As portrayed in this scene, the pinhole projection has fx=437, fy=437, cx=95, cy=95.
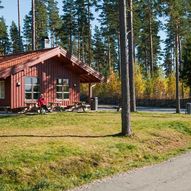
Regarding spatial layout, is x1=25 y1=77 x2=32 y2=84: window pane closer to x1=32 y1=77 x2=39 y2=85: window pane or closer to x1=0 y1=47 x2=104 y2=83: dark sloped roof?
x1=32 y1=77 x2=39 y2=85: window pane

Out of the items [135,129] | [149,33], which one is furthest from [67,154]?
[149,33]

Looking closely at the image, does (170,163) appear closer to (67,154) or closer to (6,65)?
(67,154)

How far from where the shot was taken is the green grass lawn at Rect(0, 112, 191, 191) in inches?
427

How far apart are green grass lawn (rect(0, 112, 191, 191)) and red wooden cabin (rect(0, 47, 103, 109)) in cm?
641

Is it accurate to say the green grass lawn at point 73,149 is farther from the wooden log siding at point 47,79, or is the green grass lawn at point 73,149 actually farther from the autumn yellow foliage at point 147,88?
the autumn yellow foliage at point 147,88

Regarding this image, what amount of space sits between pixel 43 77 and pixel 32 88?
3.66 feet

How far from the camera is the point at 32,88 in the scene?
27625 millimetres

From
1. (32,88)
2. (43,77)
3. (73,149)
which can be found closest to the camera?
(73,149)

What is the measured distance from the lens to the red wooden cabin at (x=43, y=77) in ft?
85.9

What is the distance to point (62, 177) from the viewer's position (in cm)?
1111

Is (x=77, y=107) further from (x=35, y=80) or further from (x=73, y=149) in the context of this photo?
(x=73, y=149)

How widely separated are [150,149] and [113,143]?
4.94 ft

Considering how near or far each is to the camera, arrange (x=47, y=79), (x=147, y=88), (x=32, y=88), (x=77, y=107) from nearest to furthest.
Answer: (x=32, y=88) → (x=47, y=79) → (x=77, y=107) → (x=147, y=88)

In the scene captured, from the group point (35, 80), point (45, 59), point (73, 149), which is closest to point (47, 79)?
point (35, 80)
